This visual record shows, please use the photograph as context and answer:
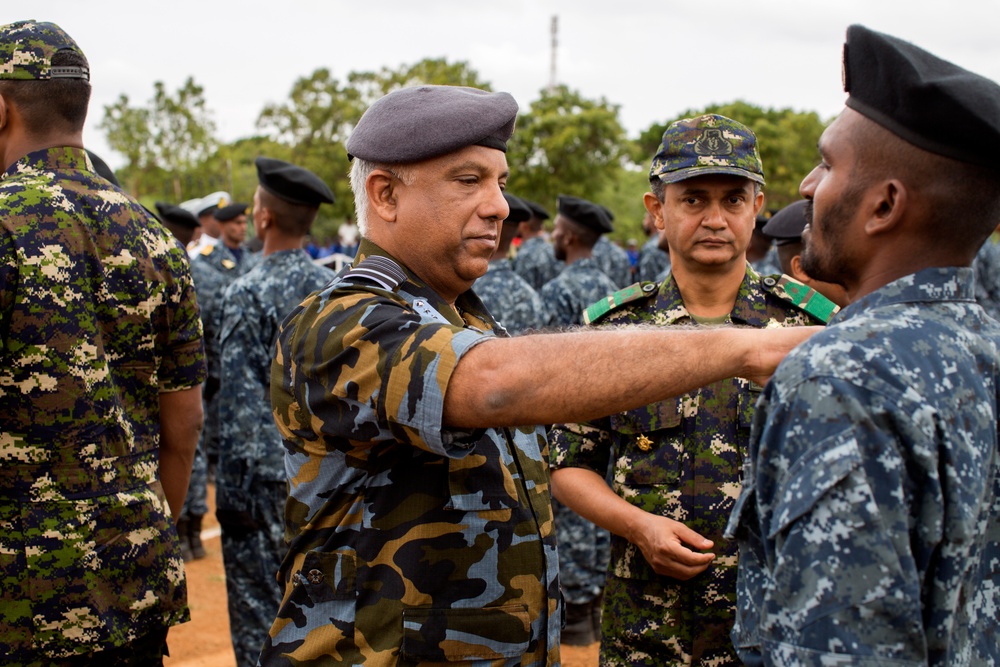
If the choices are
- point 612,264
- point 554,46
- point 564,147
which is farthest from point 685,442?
point 554,46

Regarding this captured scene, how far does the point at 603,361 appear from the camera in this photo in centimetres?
176

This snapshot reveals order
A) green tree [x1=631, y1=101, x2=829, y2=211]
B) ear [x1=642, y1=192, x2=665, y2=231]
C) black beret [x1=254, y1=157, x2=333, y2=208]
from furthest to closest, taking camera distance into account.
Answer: green tree [x1=631, y1=101, x2=829, y2=211], black beret [x1=254, y1=157, x2=333, y2=208], ear [x1=642, y1=192, x2=665, y2=231]

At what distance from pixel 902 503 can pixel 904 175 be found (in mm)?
574

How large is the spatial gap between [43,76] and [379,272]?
154 centimetres

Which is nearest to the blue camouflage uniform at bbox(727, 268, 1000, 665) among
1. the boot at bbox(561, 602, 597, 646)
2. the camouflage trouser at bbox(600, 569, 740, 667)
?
the camouflage trouser at bbox(600, 569, 740, 667)

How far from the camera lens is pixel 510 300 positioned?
23.5 ft

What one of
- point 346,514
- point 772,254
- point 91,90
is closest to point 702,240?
point 346,514

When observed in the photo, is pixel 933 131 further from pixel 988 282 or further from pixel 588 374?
pixel 988 282

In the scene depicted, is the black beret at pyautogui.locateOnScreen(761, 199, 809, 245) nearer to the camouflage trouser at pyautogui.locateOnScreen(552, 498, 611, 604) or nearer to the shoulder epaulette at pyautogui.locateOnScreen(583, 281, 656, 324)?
the shoulder epaulette at pyautogui.locateOnScreen(583, 281, 656, 324)

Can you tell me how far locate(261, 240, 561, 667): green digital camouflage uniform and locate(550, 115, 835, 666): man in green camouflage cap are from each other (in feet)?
2.61

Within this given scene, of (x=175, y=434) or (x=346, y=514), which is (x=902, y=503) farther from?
(x=175, y=434)

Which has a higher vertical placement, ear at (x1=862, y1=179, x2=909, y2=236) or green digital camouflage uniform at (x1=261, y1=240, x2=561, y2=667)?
ear at (x1=862, y1=179, x2=909, y2=236)

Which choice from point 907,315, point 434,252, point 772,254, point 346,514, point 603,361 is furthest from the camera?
point 772,254

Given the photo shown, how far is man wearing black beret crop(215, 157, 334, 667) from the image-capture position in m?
5.02
